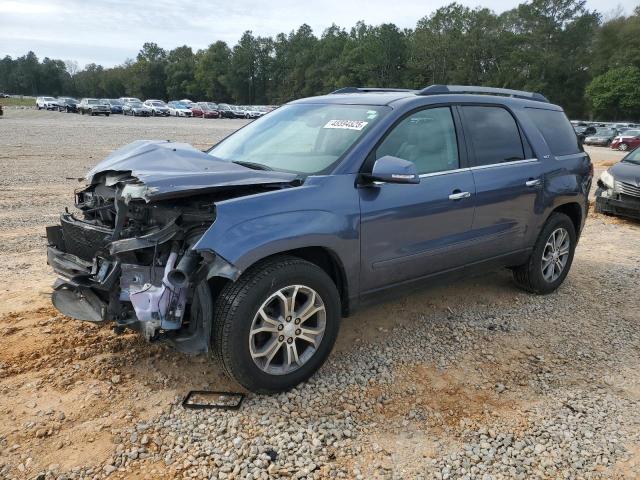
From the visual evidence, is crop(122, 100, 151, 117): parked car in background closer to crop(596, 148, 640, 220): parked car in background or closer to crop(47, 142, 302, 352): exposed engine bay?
crop(596, 148, 640, 220): parked car in background

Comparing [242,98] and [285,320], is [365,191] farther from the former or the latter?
[242,98]

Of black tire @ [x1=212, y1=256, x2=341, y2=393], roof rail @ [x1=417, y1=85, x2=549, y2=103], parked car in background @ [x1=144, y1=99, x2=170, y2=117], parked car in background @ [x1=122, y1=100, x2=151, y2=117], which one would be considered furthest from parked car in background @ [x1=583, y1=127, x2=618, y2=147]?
parked car in background @ [x1=122, y1=100, x2=151, y2=117]

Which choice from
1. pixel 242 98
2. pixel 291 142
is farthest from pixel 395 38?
pixel 291 142

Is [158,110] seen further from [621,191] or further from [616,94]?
[616,94]

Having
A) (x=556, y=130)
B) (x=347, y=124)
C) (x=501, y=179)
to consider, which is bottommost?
(x=501, y=179)

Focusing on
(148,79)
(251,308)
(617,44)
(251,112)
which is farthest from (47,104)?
(617,44)

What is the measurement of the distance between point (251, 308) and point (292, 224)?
555 mm

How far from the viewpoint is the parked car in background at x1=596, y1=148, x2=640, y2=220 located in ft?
29.9

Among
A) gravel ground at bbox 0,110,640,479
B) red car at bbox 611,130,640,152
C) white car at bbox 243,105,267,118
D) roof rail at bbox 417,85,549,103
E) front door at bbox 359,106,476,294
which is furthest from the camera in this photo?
white car at bbox 243,105,267,118

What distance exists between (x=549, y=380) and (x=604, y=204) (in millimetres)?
7270

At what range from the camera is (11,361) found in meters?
3.52

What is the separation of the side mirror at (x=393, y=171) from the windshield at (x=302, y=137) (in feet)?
1.13

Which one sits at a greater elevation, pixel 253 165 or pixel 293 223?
pixel 253 165

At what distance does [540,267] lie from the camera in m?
5.09
